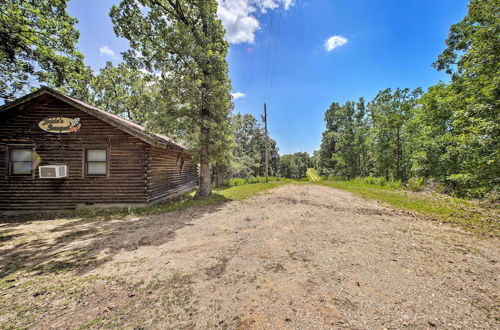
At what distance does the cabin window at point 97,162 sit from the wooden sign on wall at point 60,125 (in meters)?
1.21

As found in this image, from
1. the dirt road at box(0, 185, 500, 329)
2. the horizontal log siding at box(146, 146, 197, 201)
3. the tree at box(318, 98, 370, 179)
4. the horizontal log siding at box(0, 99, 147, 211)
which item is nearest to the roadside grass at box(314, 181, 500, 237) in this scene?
the dirt road at box(0, 185, 500, 329)

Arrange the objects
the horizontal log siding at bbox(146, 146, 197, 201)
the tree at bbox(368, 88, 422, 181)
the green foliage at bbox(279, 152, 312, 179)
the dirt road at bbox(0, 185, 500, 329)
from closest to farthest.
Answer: the dirt road at bbox(0, 185, 500, 329) → the horizontal log siding at bbox(146, 146, 197, 201) → the tree at bbox(368, 88, 422, 181) → the green foliage at bbox(279, 152, 312, 179)

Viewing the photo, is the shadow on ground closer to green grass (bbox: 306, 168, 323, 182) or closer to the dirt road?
the dirt road

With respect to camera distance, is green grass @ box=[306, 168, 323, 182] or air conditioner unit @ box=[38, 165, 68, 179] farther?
green grass @ box=[306, 168, 323, 182]

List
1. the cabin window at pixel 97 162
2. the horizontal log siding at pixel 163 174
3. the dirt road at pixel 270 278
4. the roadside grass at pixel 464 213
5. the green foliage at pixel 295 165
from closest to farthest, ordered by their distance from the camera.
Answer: the dirt road at pixel 270 278
the roadside grass at pixel 464 213
the cabin window at pixel 97 162
the horizontal log siding at pixel 163 174
the green foliage at pixel 295 165

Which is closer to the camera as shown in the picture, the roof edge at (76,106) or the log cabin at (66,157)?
the roof edge at (76,106)

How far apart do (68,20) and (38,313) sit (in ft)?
50.4

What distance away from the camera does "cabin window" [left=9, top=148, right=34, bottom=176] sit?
806 centimetres

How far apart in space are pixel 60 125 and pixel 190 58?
7.13 meters

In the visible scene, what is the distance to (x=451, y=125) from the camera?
14.8 meters

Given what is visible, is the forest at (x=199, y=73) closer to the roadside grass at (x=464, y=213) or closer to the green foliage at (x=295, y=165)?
the roadside grass at (x=464, y=213)

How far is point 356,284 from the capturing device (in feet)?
8.75

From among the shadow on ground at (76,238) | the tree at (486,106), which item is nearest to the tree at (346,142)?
the tree at (486,106)

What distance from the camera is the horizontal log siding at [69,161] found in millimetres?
8016
